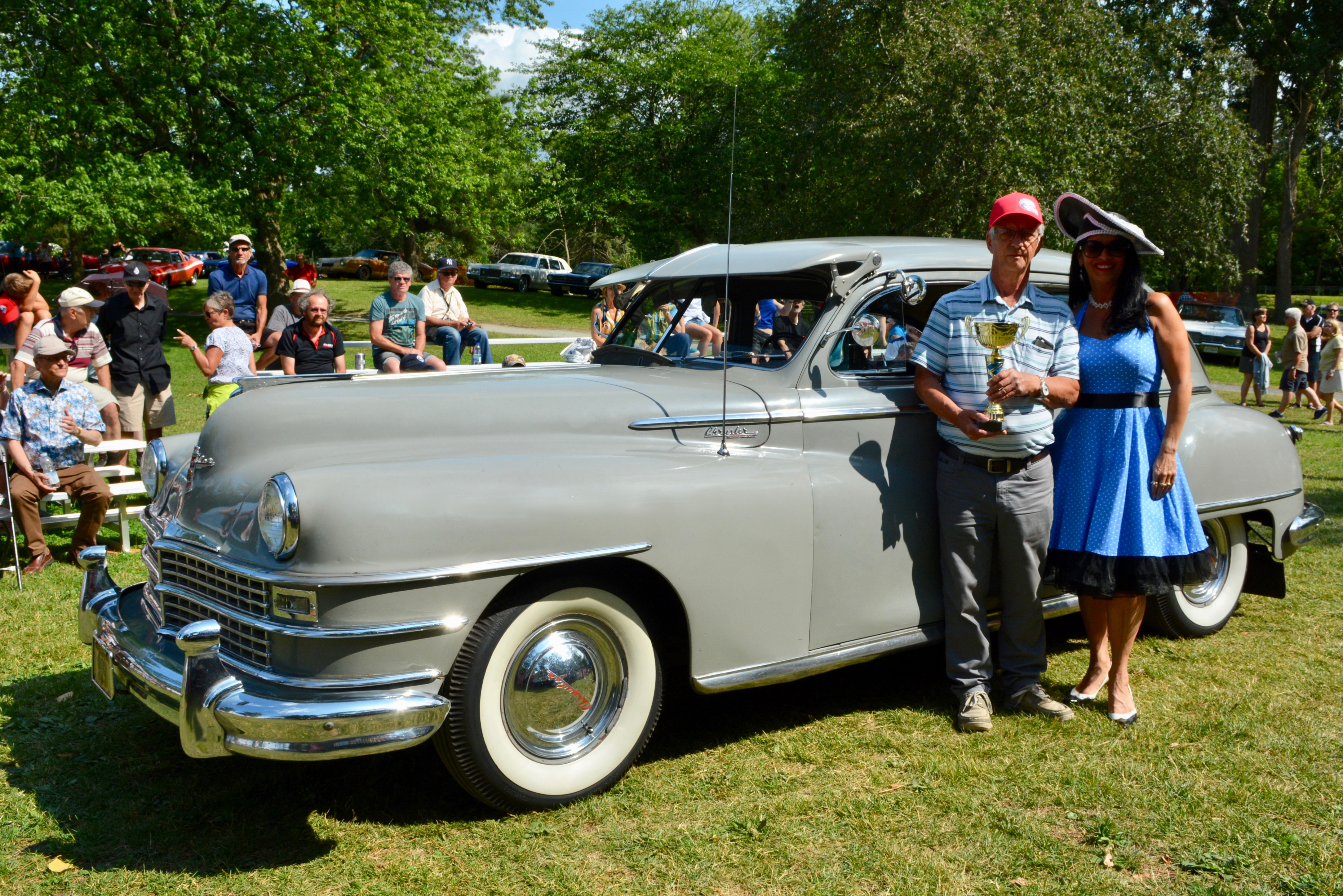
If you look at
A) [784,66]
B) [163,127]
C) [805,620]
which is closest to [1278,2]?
[784,66]

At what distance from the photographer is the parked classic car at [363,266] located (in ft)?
134

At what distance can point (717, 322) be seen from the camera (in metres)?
4.56

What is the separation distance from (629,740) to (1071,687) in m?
2.23

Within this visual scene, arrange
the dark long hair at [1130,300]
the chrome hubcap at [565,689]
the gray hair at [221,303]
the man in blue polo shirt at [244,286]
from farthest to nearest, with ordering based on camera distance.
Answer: the man in blue polo shirt at [244,286]
the gray hair at [221,303]
the dark long hair at [1130,300]
the chrome hubcap at [565,689]

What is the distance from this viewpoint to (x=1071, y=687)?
4.75 metres

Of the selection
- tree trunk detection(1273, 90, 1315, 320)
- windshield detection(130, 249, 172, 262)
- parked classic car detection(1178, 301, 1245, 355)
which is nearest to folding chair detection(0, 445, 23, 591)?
parked classic car detection(1178, 301, 1245, 355)

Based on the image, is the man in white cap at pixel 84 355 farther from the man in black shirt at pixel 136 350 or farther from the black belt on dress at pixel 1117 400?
the black belt on dress at pixel 1117 400

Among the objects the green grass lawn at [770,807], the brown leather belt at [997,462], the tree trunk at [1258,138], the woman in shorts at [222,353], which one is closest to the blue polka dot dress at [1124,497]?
the brown leather belt at [997,462]

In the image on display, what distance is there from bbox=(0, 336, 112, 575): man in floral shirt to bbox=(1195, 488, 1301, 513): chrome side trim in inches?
245

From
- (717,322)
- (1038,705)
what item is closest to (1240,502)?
(1038,705)

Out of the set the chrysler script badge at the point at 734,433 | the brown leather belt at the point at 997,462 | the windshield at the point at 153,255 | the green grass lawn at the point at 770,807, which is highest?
the windshield at the point at 153,255

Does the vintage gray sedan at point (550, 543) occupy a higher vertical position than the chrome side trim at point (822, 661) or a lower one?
higher

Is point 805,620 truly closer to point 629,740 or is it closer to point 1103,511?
point 629,740

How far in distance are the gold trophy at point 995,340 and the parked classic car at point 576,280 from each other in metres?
32.0
